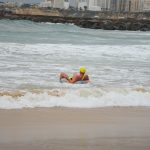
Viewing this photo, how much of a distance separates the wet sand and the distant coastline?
54.9m

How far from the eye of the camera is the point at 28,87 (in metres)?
9.41

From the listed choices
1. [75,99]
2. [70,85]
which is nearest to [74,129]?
[75,99]

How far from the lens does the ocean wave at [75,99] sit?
6.98m

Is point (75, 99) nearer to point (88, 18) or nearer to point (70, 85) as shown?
point (70, 85)

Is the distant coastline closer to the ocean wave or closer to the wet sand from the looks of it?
the ocean wave

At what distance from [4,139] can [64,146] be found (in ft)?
2.12

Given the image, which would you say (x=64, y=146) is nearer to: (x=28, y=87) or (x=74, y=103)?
(x=74, y=103)

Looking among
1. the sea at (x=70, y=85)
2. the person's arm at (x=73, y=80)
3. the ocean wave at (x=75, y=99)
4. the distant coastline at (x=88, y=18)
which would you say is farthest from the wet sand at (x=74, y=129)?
the distant coastline at (x=88, y=18)

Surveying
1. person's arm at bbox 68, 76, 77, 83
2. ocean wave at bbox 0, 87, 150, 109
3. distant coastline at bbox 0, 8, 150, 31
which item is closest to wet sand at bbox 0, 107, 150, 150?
ocean wave at bbox 0, 87, 150, 109

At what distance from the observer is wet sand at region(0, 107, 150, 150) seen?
4902 mm

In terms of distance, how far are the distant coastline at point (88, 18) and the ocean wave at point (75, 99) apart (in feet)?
175

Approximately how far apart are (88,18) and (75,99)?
7388 centimetres

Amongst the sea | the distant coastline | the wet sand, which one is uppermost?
the wet sand

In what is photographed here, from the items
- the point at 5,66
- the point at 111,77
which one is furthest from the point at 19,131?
the point at 5,66
